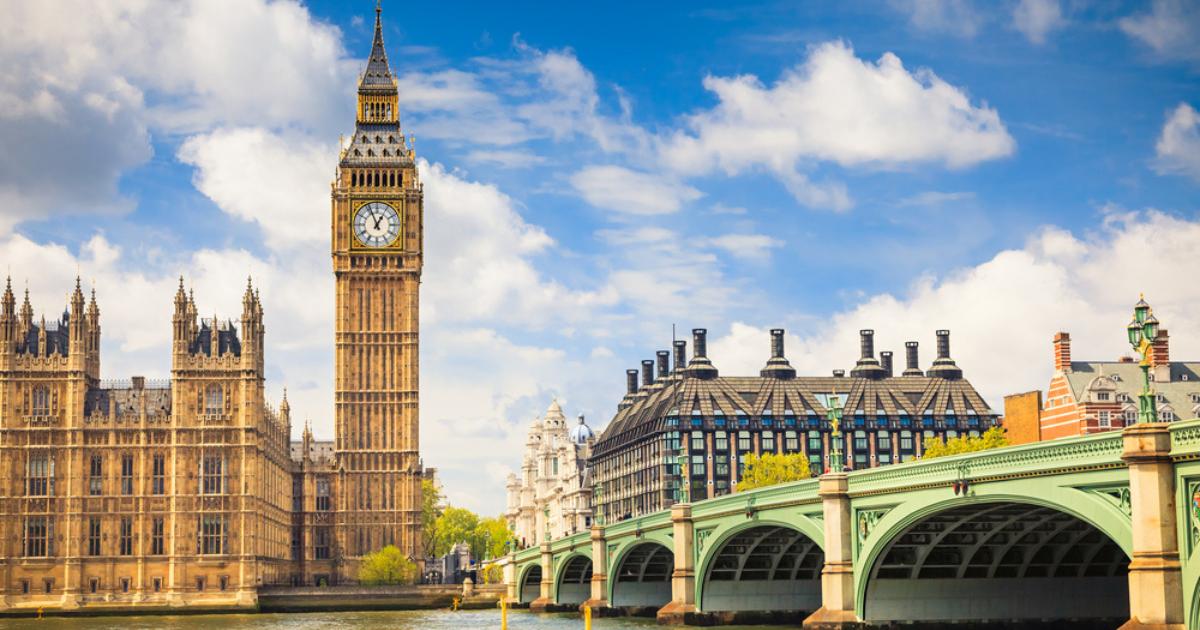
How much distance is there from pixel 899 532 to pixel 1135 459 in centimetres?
1740

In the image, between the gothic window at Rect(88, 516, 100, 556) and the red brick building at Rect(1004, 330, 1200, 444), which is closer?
the red brick building at Rect(1004, 330, 1200, 444)

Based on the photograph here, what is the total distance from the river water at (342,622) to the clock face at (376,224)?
46756mm

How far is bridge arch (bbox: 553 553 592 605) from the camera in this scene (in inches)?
4674

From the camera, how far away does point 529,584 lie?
137 metres

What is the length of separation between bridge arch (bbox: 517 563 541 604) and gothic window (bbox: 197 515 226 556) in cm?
2366

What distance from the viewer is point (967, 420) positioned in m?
176

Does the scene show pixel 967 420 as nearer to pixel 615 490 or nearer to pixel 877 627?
pixel 615 490

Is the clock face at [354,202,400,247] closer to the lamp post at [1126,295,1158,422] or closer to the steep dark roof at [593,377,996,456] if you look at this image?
the steep dark roof at [593,377,996,456]

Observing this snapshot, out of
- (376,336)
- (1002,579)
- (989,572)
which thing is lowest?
(1002,579)

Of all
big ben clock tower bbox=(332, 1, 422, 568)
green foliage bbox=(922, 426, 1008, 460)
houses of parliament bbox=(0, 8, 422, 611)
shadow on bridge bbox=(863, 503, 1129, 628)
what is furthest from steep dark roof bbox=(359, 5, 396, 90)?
shadow on bridge bbox=(863, 503, 1129, 628)

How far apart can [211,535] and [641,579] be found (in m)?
42.5

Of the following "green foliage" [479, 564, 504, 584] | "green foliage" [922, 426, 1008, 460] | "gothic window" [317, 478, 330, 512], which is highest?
"green foliage" [922, 426, 1008, 460]

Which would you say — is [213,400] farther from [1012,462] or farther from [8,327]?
[1012,462]

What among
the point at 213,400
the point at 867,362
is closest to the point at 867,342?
the point at 867,362
